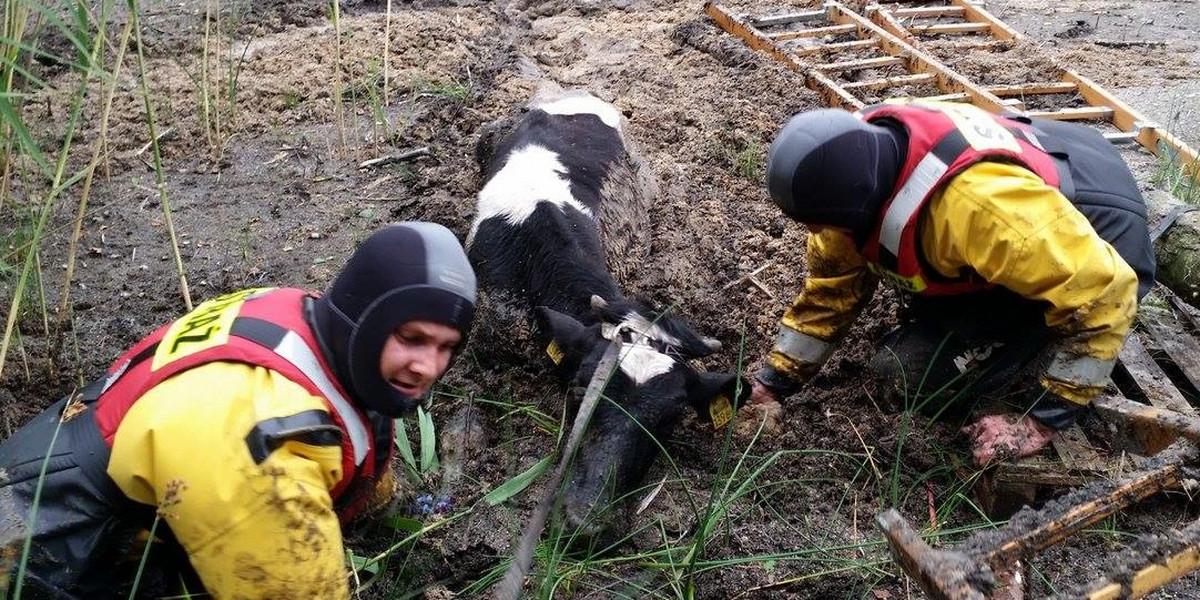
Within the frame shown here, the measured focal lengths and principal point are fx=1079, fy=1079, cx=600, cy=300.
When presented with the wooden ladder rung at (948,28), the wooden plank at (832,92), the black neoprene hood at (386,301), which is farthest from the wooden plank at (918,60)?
the black neoprene hood at (386,301)

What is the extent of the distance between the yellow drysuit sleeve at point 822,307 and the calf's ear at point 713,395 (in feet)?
1.32

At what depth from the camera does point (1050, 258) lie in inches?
129

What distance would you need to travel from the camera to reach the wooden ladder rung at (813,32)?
7320mm

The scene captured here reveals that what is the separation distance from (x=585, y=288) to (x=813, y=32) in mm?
3642

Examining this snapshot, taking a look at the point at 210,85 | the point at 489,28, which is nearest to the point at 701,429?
the point at 210,85

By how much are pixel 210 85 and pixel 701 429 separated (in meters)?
4.18

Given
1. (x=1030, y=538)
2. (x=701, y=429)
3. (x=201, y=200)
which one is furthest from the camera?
(x=201, y=200)

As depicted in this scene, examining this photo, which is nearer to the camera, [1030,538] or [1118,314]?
[1030,538]

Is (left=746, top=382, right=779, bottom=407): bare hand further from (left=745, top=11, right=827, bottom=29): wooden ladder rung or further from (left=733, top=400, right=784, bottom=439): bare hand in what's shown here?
(left=745, top=11, right=827, bottom=29): wooden ladder rung

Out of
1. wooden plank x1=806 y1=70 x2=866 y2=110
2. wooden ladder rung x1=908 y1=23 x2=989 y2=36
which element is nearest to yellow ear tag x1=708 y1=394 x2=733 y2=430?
wooden plank x1=806 y1=70 x2=866 y2=110

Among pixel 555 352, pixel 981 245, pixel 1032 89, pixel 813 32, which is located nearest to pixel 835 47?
pixel 813 32

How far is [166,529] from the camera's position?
2.78 metres

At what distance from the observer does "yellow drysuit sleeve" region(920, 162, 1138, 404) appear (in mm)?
3285

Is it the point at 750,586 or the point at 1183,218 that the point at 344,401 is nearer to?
the point at 750,586
